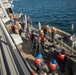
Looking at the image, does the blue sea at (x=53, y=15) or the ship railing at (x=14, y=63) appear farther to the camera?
the blue sea at (x=53, y=15)

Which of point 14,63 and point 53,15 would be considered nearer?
point 14,63

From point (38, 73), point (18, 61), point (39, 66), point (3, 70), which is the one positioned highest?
point (18, 61)

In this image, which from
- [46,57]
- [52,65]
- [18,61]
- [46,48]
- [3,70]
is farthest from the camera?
[46,48]

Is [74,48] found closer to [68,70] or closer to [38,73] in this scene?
[68,70]

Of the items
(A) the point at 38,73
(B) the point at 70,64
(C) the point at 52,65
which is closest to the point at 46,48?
(B) the point at 70,64

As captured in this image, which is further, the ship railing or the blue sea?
the blue sea

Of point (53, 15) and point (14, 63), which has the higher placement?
point (14, 63)

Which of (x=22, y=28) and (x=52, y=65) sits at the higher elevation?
(x=52, y=65)

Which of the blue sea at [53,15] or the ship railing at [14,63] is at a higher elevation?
the ship railing at [14,63]

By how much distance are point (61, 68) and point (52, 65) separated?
212 cm

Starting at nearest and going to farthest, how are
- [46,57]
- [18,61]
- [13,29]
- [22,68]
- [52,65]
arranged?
[22,68]
[18,61]
[52,65]
[46,57]
[13,29]

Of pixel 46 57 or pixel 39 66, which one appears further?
pixel 46 57

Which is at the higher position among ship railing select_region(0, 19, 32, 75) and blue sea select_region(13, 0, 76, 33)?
ship railing select_region(0, 19, 32, 75)

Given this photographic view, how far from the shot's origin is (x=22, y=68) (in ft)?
17.5
